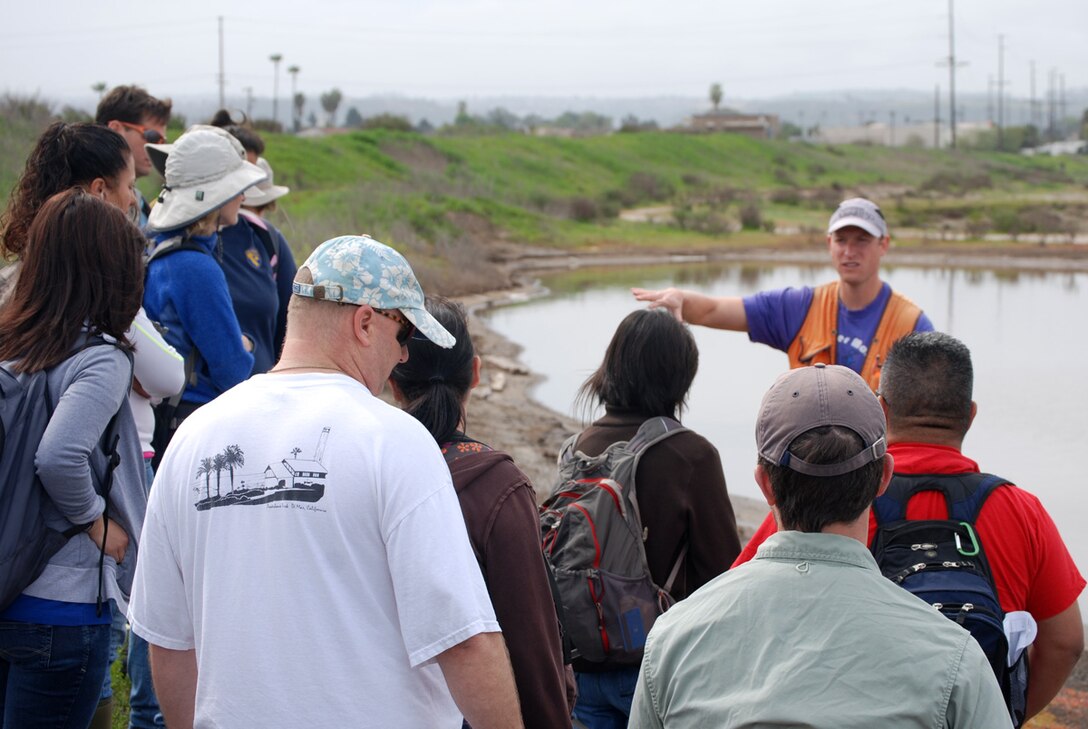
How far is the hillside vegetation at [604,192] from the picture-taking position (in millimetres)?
26500

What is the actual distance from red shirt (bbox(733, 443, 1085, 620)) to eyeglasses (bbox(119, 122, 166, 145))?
3.78 metres

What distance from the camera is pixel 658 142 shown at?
2564 inches

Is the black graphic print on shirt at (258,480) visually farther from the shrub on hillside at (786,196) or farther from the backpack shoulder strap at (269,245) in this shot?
the shrub on hillside at (786,196)

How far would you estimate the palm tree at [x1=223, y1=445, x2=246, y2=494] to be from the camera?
210cm

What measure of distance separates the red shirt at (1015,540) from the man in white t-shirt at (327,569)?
2.67ft

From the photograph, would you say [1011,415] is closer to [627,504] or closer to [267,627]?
[627,504]

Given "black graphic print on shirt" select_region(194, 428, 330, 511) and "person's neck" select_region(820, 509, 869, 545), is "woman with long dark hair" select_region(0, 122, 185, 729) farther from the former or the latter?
"person's neck" select_region(820, 509, 869, 545)

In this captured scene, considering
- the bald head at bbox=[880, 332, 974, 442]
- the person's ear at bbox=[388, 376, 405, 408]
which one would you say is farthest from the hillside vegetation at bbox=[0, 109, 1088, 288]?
the bald head at bbox=[880, 332, 974, 442]

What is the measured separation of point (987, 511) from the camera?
99.0 inches

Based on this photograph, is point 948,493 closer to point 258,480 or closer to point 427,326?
point 427,326

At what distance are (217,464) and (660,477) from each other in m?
1.39

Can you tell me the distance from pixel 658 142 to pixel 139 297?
209 feet

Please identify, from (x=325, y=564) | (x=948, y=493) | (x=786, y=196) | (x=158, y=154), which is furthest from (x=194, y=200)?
(x=786, y=196)

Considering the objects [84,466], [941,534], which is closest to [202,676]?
[84,466]
